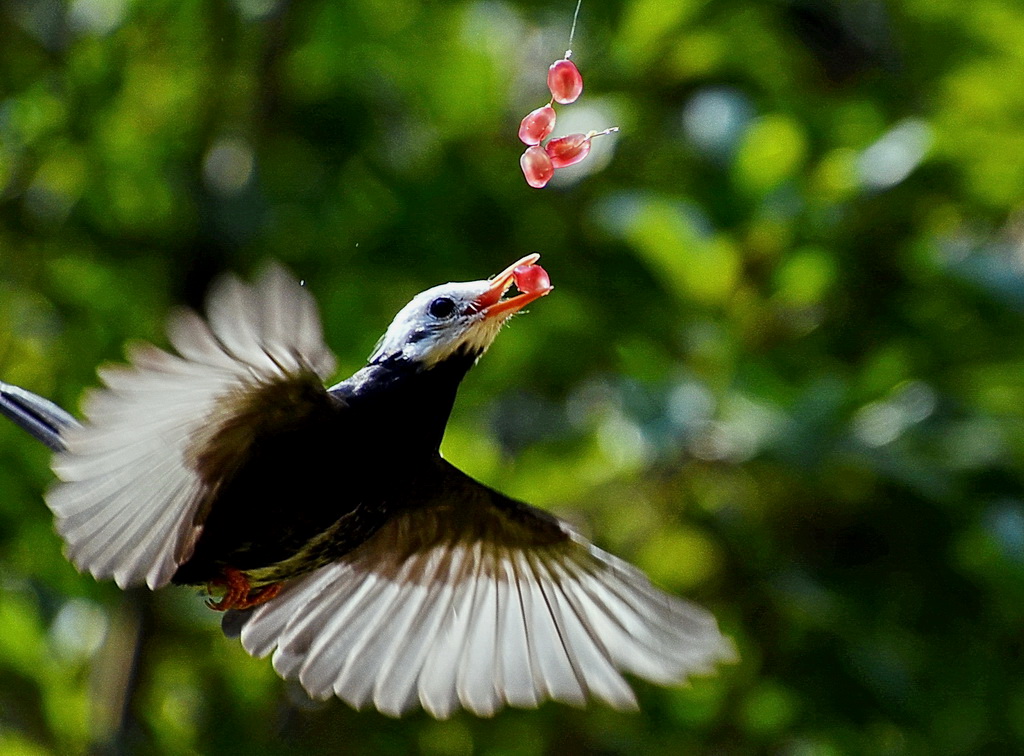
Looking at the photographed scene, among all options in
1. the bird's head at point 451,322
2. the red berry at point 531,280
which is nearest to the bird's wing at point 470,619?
the bird's head at point 451,322

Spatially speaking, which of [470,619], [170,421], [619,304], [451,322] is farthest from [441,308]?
[619,304]

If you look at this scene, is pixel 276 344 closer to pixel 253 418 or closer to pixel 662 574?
pixel 253 418

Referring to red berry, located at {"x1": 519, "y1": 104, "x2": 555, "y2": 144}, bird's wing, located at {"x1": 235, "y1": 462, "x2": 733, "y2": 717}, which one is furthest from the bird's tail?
red berry, located at {"x1": 519, "y1": 104, "x2": 555, "y2": 144}

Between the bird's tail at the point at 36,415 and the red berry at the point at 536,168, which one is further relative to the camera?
the bird's tail at the point at 36,415

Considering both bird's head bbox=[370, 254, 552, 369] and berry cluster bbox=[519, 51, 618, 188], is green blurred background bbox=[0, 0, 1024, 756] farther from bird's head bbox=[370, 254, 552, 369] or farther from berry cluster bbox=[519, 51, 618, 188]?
berry cluster bbox=[519, 51, 618, 188]

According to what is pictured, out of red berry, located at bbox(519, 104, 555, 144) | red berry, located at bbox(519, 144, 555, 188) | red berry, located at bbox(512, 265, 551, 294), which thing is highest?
red berry, located at bbox(519, 104, 555, 144)

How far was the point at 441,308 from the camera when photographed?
8.51 ft

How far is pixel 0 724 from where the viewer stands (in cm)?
358

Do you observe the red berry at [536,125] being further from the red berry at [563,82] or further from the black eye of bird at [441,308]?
the black eye of bird at [441,308]

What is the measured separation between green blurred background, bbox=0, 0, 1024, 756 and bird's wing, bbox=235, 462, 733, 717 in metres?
0.51

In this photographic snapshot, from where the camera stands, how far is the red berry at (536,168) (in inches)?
94.5

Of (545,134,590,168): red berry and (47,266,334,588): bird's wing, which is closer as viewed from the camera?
(47,266,334,588): bird's wing

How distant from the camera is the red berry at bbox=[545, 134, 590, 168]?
2496mm

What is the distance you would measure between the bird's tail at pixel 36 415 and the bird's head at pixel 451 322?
0.53 metres
